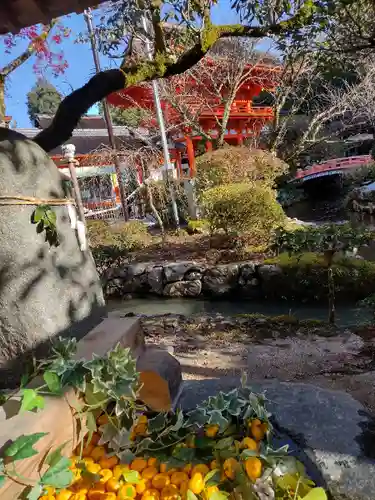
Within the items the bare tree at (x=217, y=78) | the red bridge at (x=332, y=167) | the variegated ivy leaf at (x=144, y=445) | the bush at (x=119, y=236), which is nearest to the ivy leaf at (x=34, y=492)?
the variegated ivy leaf at (x=144, y=445)

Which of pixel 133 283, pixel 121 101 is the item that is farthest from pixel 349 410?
pixel 121 101

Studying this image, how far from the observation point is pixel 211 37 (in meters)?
2.83

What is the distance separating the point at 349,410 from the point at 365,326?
4477 millimetres

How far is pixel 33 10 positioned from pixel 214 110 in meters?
15.2

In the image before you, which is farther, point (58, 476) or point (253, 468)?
point (253, 468)

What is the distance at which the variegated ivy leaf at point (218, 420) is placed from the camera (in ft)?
4.72

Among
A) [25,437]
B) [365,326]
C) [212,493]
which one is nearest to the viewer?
[25,437]

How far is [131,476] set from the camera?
4.35ft

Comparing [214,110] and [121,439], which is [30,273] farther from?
[214,110]

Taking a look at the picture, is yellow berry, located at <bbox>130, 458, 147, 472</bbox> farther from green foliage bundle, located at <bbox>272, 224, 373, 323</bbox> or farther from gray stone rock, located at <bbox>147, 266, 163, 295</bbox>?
gray stone rock, located at <bbox>147, 266, 163, 295</bbox>

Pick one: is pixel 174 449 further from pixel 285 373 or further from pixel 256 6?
pixel 256 6

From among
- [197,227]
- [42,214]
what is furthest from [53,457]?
[197,227]

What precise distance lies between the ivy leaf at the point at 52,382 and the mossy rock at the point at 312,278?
272 inches

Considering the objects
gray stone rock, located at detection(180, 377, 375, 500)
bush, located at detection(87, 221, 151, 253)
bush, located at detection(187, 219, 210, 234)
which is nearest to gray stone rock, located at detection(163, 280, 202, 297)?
bush, located at detection(87, 221, 151, 253)
